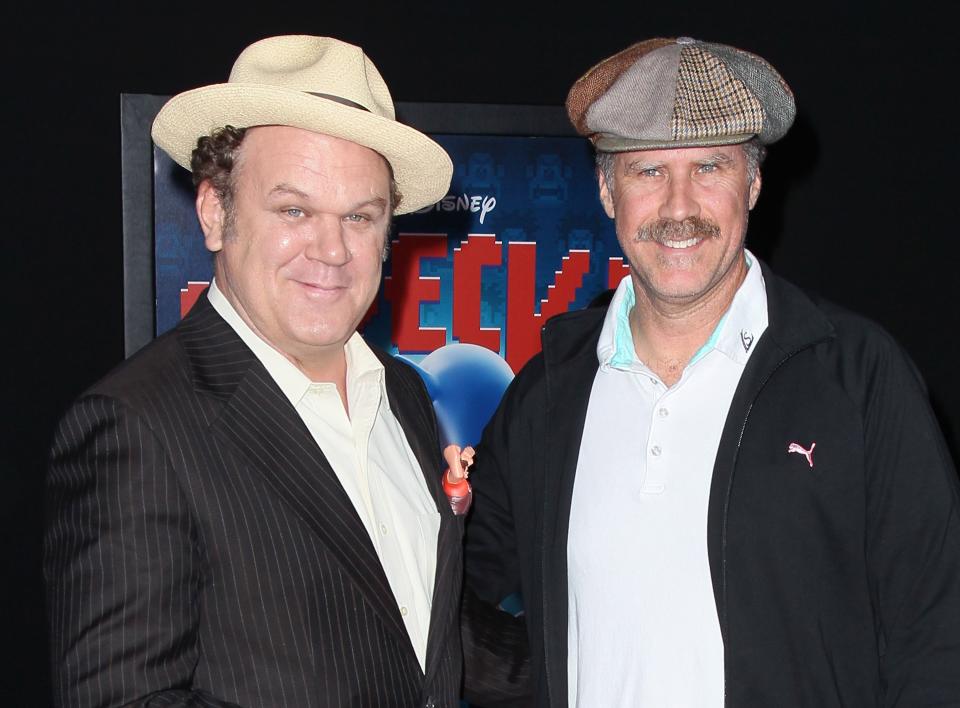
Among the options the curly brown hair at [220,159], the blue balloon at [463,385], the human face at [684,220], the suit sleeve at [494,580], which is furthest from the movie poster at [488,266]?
the curly brown hair at [220,159]

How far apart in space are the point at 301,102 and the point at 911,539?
3.93ft

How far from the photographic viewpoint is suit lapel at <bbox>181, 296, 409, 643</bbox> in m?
1.49

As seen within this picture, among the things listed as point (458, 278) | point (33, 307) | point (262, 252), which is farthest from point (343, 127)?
point (33, 307)

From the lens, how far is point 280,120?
1575 millimetres

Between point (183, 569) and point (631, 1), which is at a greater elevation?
point (631, 1)

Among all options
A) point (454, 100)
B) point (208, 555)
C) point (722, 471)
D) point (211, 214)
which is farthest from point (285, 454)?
point (454, 100)

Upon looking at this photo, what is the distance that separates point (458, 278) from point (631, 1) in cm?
85

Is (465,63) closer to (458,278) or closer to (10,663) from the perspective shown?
(458,278)

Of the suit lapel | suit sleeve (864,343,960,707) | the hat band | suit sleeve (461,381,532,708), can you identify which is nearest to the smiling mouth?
suit sleeve (864,343,960,707)

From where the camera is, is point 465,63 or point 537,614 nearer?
point 537,614

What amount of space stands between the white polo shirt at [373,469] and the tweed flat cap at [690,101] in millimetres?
625

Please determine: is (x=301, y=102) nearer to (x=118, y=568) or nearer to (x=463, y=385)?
(x=118, y=568)

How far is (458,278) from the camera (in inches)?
103

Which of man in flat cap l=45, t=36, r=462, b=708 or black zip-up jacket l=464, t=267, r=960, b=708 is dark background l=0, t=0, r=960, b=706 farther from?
black zip-up jacket l=464, t=267, r=960, b=708
